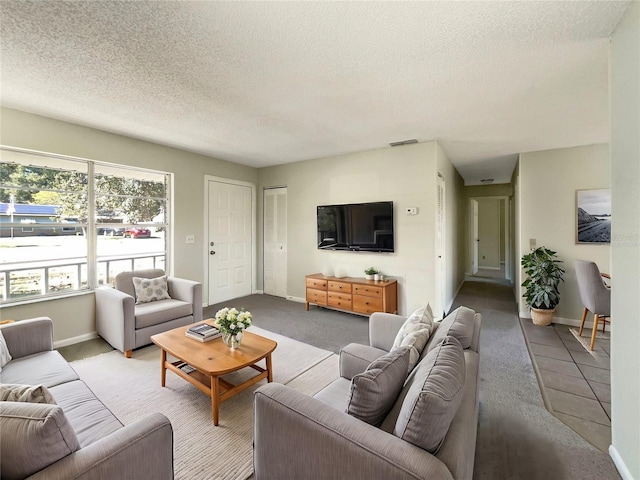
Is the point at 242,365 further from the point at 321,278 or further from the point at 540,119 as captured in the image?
the point at 540,119

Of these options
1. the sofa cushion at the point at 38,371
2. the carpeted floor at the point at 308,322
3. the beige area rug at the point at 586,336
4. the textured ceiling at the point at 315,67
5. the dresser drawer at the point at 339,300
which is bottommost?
the beige area rug at the point at 586,336

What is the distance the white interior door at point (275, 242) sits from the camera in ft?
17.8

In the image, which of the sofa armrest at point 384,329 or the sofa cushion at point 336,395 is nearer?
the sofa cushion at point 336,395

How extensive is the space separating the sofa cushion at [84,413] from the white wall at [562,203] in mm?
5024

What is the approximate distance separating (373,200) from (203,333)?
3.01 metres

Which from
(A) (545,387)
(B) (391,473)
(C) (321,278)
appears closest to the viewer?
(B) (391,473)

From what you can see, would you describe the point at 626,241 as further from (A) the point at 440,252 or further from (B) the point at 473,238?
(B) the point at 473,238

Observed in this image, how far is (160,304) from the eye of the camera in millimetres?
3359

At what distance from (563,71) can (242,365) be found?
3.23 metres

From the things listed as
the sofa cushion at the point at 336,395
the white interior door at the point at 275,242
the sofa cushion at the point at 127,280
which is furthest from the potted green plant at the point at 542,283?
the sofa cushion at the point at 127,280

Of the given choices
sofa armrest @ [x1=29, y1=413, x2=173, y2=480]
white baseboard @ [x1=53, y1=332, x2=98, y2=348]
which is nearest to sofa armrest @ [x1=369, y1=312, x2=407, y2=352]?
sofa armrest @ [x1=29, y1=413, x2=173, y2=480]

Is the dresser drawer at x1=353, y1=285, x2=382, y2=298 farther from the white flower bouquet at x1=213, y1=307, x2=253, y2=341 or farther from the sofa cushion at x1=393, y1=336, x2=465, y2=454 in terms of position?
the sofa cushion at x1=393, y1=336, x2=465, y2=454

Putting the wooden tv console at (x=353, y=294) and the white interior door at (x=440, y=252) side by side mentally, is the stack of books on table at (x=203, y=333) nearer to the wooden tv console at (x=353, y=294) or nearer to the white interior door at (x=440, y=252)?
the wooden tv console at (x=353, y=294)

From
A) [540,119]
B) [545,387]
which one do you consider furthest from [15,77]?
[545,387]
